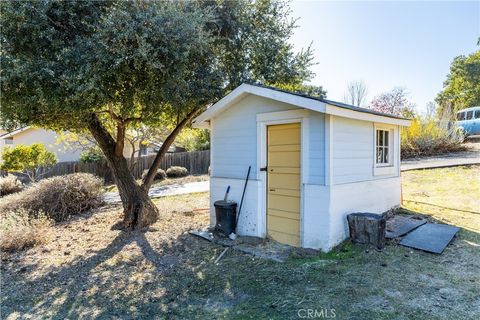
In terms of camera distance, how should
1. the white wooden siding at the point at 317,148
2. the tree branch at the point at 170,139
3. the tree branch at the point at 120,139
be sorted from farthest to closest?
the tree branch at the point at 170,139
the tree branch at the point at 120,139
the white wooden siding at the point at 317,148

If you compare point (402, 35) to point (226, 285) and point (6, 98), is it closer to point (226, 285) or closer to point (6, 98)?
point (226, 285)

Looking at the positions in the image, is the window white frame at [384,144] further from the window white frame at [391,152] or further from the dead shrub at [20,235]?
the dead shrub at [20,235]

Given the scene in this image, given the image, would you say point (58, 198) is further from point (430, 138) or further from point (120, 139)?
point (430, 138)

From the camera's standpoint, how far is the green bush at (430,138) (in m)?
13.9

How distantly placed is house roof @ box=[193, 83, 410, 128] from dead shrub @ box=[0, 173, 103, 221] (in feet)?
15.9

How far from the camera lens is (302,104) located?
4.90 metres

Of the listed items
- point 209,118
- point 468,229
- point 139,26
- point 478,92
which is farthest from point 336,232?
point 478,92

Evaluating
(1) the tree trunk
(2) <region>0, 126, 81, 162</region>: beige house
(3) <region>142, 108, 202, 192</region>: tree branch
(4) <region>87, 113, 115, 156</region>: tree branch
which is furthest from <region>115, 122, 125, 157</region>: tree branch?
(2) <region>0, 126, 81, 162</region>: beige house

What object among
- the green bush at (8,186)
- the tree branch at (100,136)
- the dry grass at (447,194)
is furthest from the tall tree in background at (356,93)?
the green bush at (8,186)

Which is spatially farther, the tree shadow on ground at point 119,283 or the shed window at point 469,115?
the shed window at point 469,115

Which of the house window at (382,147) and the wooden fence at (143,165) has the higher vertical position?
the house window at (382,147)

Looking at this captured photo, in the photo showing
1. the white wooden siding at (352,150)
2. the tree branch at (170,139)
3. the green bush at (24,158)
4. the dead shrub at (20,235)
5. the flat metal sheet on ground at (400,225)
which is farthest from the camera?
the green bush at (24,158)

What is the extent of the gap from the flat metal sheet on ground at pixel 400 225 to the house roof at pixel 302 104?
2.05 m

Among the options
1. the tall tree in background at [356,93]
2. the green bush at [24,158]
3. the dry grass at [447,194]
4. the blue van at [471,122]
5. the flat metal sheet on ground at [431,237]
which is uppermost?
the tall tree in background at [356,93]
